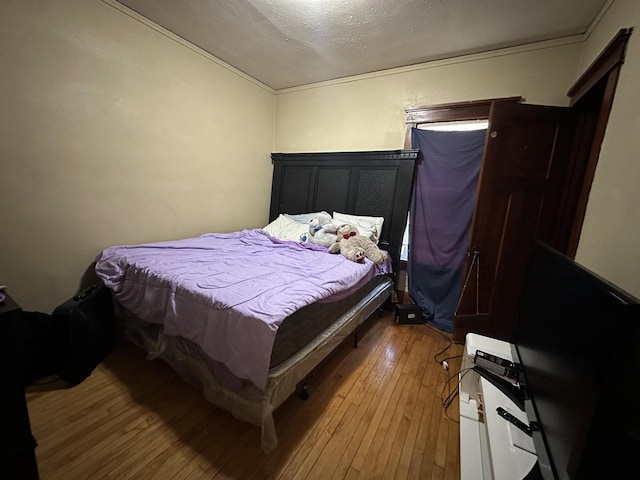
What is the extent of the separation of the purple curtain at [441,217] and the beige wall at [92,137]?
91.3 inches

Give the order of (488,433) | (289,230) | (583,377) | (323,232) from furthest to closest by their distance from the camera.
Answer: (289,230), (323,232), (488,433), (583,377)

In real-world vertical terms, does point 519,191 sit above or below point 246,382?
above

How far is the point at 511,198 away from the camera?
80.0 inches

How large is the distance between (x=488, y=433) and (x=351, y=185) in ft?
8.27

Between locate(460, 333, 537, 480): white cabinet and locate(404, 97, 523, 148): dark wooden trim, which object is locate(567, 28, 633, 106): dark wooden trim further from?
locate(460, 333, 537, 480): white cabinet

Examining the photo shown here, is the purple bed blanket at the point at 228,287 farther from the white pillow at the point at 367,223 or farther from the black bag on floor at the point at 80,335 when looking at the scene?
the white pillow at the point at 367,223

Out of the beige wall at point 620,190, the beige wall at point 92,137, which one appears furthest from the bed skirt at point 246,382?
the beige wall at point 620,190

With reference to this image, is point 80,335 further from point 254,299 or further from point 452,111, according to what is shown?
point 452,111

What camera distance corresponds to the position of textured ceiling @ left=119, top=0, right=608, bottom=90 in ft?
5.92

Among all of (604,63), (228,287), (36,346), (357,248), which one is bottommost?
(36,346)

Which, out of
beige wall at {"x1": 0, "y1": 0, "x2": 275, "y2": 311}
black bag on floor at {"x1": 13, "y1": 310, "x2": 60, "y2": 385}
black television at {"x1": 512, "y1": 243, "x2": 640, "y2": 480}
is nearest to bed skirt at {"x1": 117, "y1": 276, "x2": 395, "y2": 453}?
black bag on floor at {"x1": 13, "y1": 310, "x2": 60, "y2": 385}

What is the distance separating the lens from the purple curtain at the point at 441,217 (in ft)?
7.79

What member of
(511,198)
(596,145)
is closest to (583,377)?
(596,145)

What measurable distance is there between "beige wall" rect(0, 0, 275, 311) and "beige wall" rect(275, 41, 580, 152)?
37.9 inches
